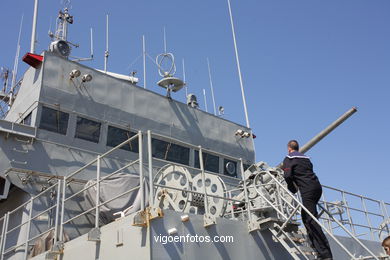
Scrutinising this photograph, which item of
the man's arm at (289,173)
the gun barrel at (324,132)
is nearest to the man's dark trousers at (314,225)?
the man's arm at (289,173)

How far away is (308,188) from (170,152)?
5.43 meters

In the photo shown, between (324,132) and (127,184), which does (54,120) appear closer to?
(127,184)

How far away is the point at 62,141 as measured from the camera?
29.9ft

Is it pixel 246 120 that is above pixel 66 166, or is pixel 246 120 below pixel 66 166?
above

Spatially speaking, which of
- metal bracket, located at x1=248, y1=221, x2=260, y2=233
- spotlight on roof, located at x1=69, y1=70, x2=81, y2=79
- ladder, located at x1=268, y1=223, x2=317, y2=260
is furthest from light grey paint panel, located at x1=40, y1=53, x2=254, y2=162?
ladder, located at x1=268, y1=223, x2=317, y2=260

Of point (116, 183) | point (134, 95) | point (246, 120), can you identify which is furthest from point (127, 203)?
point (246, 120)

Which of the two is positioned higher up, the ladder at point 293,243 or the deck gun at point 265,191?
the deck gun at point 265,191

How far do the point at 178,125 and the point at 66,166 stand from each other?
11.2 feet

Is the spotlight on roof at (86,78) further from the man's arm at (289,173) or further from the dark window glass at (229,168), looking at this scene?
the man's arm at (289,173)

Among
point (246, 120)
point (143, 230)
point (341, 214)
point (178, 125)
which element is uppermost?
point (246, 120)

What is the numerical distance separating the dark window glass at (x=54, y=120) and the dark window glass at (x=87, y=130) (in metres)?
0.31

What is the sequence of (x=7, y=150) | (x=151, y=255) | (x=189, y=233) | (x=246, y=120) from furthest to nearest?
(x=246, y=120) → (x=7, y=150) → (x=189, y=233) → (x=151, y=255)

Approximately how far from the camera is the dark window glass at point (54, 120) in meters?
9.04

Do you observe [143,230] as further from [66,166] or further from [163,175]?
[66,166]
